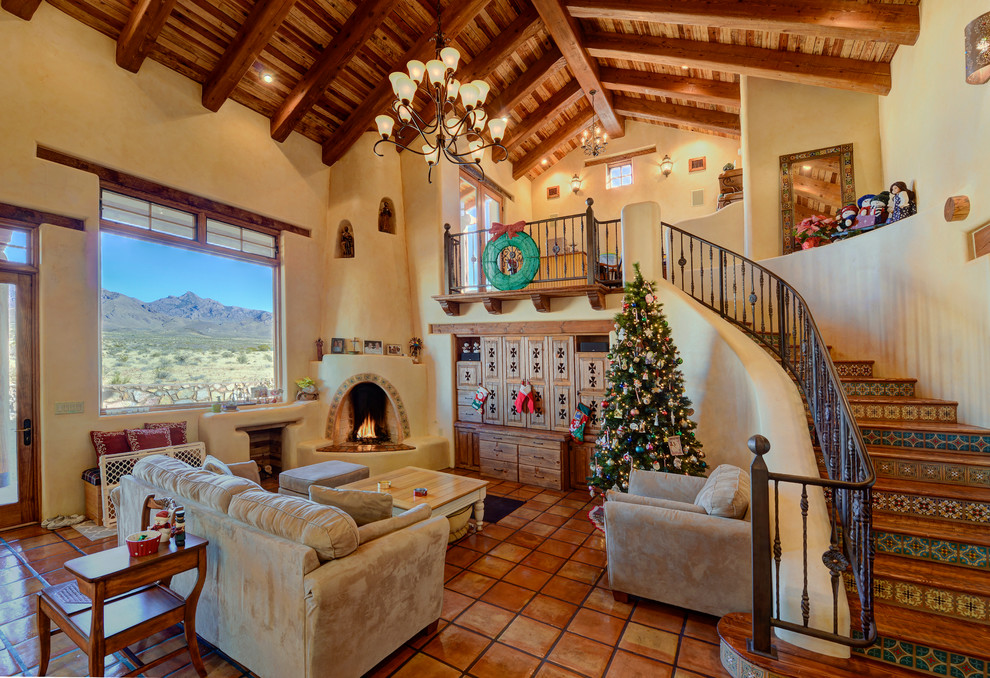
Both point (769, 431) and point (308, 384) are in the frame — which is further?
point (308, 384)

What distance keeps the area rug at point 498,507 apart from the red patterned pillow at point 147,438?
3694 millimetres

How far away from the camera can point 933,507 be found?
99.7 inches

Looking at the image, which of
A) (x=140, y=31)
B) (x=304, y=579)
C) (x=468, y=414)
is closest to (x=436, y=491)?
(x=304, y=579)

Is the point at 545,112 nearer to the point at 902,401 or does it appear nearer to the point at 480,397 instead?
the point at 480,397

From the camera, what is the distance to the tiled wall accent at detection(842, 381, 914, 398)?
3627 mm

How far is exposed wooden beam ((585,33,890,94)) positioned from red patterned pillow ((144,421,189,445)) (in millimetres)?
7495

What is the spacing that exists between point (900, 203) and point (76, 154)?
8.22m

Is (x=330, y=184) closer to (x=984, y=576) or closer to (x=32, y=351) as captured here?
(x=32, y=351)

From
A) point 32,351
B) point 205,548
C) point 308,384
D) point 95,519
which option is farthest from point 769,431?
point 32,351

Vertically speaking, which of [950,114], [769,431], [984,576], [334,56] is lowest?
[984,576]

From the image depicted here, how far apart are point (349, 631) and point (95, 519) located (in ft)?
13.1

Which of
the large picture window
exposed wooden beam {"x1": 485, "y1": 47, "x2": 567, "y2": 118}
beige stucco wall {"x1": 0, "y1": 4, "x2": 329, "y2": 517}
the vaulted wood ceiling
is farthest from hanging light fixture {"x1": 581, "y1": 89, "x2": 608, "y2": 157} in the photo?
beige stucco wall {"x1": 0, "y1": 4, "x2": 329, "y2": 517}

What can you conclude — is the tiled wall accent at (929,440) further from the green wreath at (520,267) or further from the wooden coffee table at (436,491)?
the green wreath at (520,267)

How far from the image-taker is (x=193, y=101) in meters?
5.44
